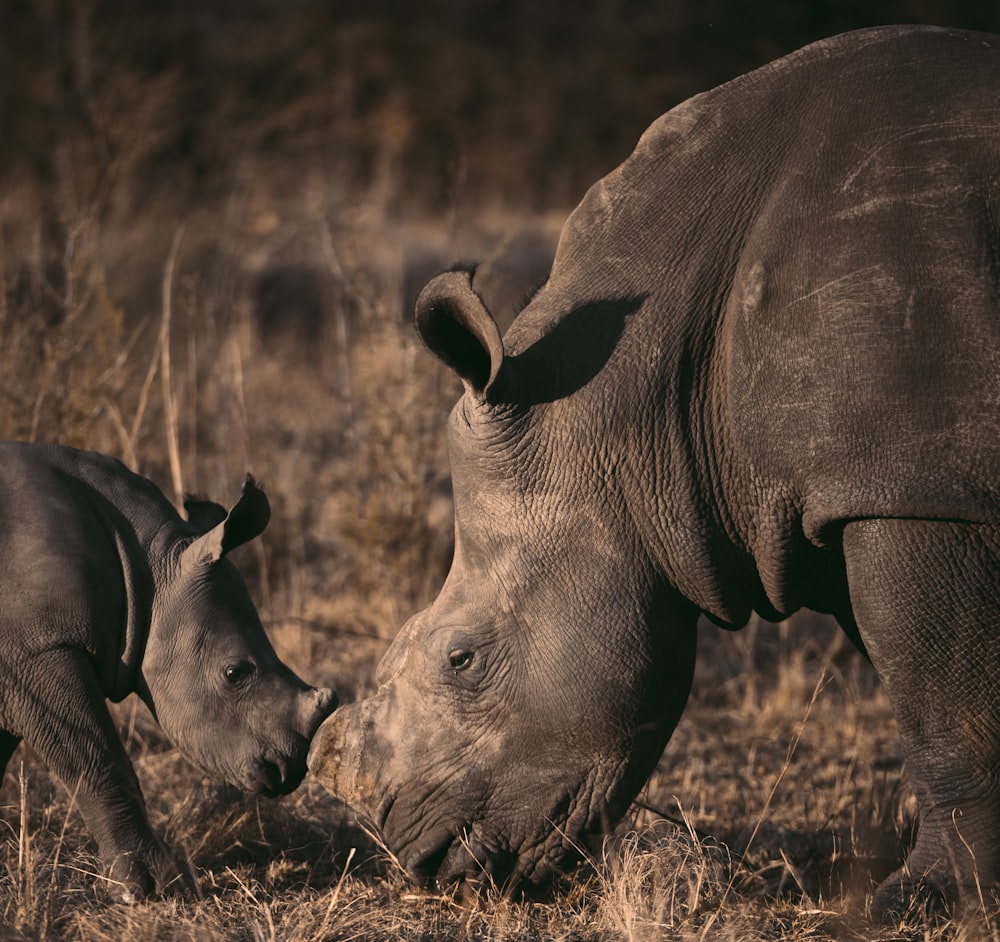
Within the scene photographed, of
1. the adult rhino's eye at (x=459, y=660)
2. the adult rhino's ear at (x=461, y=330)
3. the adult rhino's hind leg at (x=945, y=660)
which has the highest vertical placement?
the adult rhino's ear at (x=461, y=330)

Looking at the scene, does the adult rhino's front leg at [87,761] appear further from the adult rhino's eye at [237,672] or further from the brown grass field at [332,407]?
the adult rhino's eye at [237,672]

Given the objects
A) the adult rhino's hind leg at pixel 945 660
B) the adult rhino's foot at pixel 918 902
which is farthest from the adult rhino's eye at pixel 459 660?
the adult rhino's foot at pixel 918 902

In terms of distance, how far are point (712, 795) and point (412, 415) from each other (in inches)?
112

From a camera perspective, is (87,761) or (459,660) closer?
(459,660)

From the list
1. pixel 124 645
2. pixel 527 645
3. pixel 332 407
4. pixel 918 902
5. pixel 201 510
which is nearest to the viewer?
pixel 918 902

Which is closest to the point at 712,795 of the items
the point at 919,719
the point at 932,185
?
the point at 919,719

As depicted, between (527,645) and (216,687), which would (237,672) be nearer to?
(216,687)

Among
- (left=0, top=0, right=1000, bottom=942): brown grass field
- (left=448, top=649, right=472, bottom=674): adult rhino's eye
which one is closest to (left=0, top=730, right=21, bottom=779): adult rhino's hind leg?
(left=0, top=0, right=1000, bottom=942): brown grass field

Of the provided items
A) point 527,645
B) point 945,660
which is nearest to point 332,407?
point 527,645

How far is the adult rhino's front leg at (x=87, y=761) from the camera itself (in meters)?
4.48

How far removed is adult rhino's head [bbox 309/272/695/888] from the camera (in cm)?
415

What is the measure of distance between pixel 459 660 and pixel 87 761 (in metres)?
1.11

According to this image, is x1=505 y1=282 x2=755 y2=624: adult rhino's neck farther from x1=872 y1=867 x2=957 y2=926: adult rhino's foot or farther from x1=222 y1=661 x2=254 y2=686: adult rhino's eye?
x1=222 y1=661 x2=254 y2=686: adult rhino's eye

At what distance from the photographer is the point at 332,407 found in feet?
36.5
